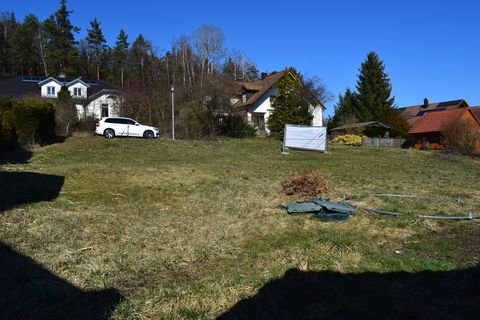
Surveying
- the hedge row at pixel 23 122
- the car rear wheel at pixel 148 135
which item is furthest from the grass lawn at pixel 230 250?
the car rear wheel at pixel 148 135

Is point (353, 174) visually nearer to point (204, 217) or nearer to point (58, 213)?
point (204, 217)

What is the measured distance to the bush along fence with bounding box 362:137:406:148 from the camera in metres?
41.7

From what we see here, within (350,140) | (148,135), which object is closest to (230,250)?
(148,135)

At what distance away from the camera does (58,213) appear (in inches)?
322

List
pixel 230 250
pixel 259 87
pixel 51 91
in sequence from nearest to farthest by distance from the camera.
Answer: pixel 230 250 < pixel 259 87 < pixel 51 91

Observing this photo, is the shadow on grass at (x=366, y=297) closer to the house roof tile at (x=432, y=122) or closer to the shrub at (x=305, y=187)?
the shrub at (x=305, y=187)

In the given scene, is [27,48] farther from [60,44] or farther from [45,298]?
[45,298]

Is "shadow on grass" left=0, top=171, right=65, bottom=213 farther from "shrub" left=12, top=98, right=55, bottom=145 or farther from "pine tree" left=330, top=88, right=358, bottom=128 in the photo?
"pine tree" left=330, top=88, right=358, bottom=128

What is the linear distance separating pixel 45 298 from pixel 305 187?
7515 mm

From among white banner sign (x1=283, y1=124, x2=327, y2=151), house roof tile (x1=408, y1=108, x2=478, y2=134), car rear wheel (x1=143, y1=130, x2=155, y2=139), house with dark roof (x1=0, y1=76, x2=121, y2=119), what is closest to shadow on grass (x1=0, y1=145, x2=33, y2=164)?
car rear wheel (x1=143, y1=130, x2=155, y2=139)

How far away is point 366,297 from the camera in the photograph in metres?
4.88

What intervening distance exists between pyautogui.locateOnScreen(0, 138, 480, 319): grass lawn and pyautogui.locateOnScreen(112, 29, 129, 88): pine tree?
63882mm

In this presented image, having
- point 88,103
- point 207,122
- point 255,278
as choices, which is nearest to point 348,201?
point 255,278

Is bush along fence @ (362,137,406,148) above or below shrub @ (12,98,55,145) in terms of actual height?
below
